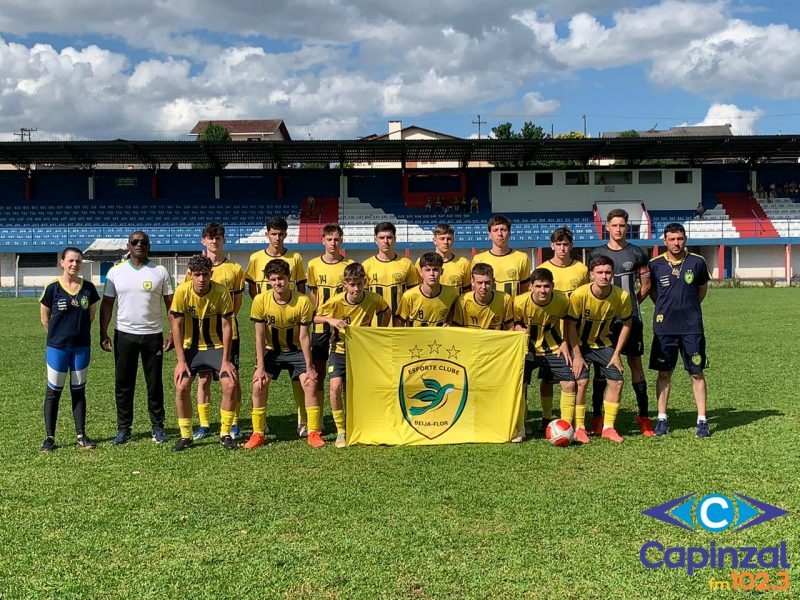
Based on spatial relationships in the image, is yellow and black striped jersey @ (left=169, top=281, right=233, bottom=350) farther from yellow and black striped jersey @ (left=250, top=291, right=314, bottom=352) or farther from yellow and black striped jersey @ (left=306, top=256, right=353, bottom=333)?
yellow and black striped jersey @ (left=306, top=256, right=353, bottom=333)

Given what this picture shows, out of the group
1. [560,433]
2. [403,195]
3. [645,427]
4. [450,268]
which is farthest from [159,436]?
[403,195]

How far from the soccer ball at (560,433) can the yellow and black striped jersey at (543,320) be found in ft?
2.29

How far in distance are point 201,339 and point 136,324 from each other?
1.99ft

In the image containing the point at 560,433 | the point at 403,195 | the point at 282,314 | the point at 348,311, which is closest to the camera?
the point at 560,433

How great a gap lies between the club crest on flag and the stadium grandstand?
27580 millimetres

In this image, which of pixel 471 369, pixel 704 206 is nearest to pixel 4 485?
pixel 471 369

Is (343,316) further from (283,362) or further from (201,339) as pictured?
(201,339)

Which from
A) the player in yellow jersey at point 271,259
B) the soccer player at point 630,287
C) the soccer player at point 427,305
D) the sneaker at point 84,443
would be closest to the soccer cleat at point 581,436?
the soccer player at point 630,287

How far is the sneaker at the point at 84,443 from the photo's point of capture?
235 inches

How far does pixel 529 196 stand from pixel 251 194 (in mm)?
16351

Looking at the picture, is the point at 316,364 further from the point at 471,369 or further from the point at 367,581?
the point at 367,581

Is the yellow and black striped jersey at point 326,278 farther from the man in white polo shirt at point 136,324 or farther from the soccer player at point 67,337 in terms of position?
the soccer player at point 67,337

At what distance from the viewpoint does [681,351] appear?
6336mm

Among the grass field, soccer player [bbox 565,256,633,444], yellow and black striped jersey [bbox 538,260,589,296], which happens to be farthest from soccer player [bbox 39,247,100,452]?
soccer player [bbox 565,256,633,444]
